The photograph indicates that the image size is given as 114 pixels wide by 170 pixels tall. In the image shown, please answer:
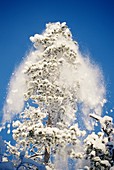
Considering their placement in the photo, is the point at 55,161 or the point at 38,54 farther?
the point at 38,54

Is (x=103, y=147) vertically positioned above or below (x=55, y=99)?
below

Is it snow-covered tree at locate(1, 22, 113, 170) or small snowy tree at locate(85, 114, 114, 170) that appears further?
snow-covered tree at locate(1, 22, 113, 170)

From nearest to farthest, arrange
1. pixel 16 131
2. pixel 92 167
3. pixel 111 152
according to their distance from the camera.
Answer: pixel 111 152
pixel 92 167
pixel 16 131

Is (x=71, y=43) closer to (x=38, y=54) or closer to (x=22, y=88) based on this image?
(x=38, y=54)

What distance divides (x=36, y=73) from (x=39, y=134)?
472 centimetres

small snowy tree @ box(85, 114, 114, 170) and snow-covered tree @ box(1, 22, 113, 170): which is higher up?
snow-covered tree @ box(1, 22, 113, 170)

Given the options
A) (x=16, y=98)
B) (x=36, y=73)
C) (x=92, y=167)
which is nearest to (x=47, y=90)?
(x=36, y=73)

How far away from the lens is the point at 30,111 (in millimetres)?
17312

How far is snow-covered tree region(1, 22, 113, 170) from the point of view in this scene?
51.6 ft

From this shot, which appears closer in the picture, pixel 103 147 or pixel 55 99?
pixel 103 147

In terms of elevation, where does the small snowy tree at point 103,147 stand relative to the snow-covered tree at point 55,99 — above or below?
below

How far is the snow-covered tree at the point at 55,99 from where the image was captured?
619 inches

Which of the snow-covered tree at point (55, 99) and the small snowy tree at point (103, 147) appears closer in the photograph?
the small snowy tree at point (103, 147)

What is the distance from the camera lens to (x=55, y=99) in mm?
17047
